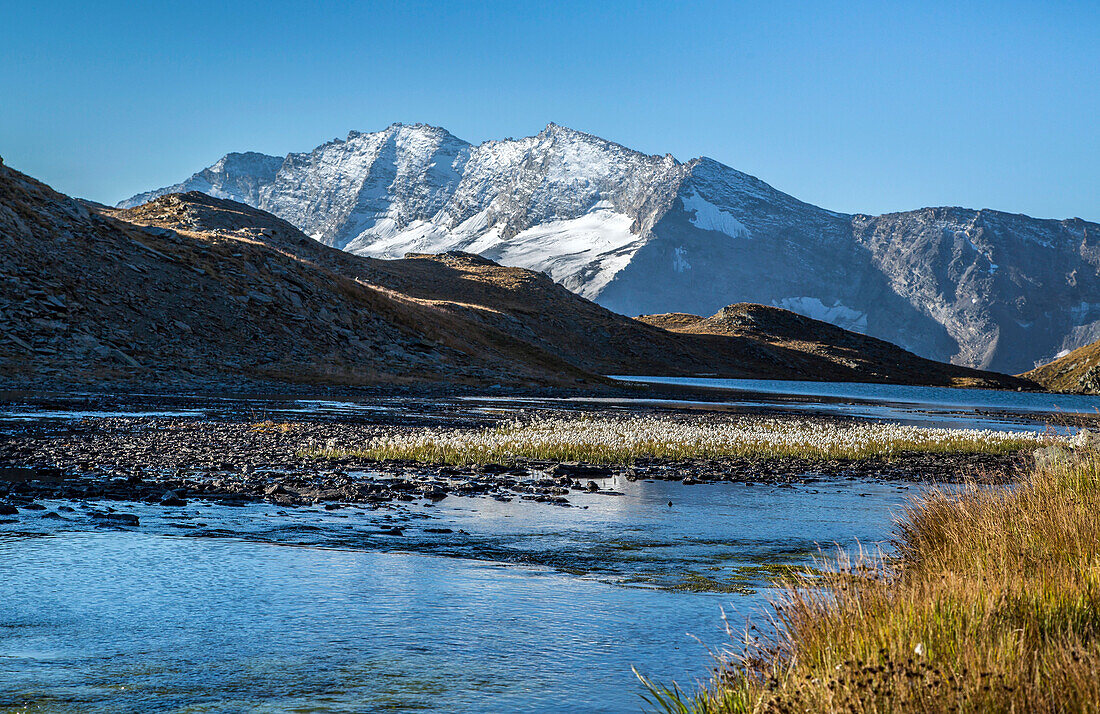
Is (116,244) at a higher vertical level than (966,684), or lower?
higher

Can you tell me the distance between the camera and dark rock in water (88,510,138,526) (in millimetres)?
15664

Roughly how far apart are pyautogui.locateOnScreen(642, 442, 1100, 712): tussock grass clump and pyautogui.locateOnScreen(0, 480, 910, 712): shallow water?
1798 mm

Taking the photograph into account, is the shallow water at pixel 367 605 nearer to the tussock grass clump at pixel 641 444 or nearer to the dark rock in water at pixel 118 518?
the dark rock in water at pixel 118 518

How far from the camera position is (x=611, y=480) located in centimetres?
2538

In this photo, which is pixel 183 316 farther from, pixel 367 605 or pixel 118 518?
pixel 367 605

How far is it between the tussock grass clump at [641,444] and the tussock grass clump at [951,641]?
1913 cm

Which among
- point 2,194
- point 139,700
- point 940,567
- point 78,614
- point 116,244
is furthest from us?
point 116,244

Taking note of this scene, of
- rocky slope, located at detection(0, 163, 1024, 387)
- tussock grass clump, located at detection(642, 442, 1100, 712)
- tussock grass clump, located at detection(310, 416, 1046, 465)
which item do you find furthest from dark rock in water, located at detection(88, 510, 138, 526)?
rocky slope, located at detection(0, 163, 1024, 387)

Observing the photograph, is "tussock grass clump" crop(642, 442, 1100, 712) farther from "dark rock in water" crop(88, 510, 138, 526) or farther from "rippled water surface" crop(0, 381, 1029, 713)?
"dark rock in water" crop(88, 510, 138, 526)

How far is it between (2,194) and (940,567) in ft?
253

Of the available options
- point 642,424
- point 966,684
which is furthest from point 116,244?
point 966,684

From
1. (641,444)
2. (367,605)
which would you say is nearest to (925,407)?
(641,444)

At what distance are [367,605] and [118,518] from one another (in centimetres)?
709

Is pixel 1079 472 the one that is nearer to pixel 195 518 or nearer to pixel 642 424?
pixel 195 518
